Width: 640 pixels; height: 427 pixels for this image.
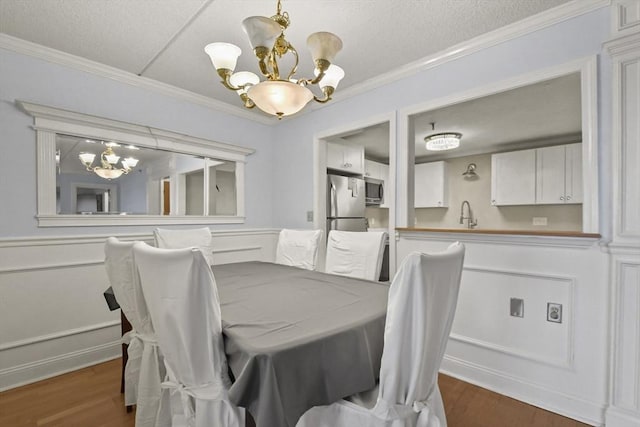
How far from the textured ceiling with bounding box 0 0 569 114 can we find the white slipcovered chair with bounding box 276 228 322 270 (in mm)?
1439

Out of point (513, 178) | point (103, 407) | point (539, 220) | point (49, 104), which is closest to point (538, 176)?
point (513, 178)

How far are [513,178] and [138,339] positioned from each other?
5056mm

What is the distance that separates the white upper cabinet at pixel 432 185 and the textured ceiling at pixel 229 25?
3.27 m

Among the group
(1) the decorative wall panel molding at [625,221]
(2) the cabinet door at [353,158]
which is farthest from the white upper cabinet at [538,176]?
(1) the decorative wall panel molding at [625,221]

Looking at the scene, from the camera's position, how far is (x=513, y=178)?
4574 millimetres

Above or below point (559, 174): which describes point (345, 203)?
below

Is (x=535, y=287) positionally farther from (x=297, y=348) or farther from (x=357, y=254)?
(x=297, y=348)

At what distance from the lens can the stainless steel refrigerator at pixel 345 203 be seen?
353cm

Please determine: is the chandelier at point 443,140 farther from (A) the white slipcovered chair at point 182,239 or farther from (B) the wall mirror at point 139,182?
(A) the white slipcovered chair at point 182,239

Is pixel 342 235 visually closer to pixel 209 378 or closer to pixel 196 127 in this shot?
pixel 209 378

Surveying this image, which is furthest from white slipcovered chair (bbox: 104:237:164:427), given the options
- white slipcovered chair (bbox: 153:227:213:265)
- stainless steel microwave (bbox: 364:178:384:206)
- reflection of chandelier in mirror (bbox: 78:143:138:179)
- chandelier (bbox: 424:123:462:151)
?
stainless steel microwave (bbox: 364:178:384:206)

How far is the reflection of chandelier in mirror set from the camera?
2.48 metres

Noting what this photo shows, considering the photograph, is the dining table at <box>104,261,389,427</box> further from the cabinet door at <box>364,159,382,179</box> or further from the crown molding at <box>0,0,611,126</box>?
the cabinet door at <box>364,159,382,179</box>

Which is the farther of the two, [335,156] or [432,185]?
[432,185]
